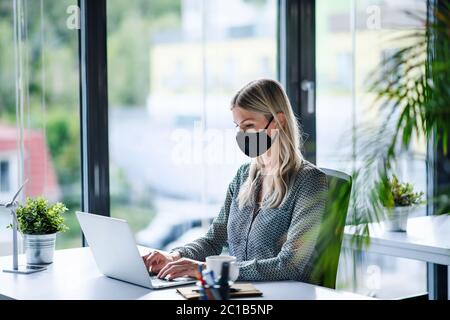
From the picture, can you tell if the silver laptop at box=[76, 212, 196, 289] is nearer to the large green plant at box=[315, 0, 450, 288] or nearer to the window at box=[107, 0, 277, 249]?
the large green plant at box=[315, 0, 450, 288]

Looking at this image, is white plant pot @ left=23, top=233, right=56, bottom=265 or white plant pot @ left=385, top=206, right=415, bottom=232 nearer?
white plant pot @ left=23, top=233, right=56, bottom=265

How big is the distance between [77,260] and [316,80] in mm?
1715

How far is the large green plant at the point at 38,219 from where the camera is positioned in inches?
102

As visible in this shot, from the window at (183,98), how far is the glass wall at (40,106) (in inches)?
13.0

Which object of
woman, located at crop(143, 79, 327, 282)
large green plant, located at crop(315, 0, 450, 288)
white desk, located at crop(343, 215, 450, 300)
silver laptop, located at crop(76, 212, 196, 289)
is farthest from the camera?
white desk, located at crop(343, 215, 450, 300)

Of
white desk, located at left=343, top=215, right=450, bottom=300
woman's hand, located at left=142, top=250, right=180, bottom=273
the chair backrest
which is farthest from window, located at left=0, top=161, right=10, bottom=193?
white desk, located at left=343, top=215, right=450, bottom=300

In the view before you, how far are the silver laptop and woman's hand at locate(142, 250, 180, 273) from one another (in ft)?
0.14

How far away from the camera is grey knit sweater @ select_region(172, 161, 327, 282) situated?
7.63 ft

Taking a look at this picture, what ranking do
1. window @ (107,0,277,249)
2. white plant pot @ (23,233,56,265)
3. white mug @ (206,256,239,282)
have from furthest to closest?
window @ (107,0,277,249)
white plant pot @ (23,233,56,265)
white mug @ (206,256,239,282)

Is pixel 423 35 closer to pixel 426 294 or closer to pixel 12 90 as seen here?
pixel 12 90

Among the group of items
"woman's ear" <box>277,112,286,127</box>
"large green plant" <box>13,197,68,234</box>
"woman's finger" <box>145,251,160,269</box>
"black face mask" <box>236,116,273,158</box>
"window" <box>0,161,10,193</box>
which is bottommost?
"woman's finger" <box>145,251,160,269</box>
